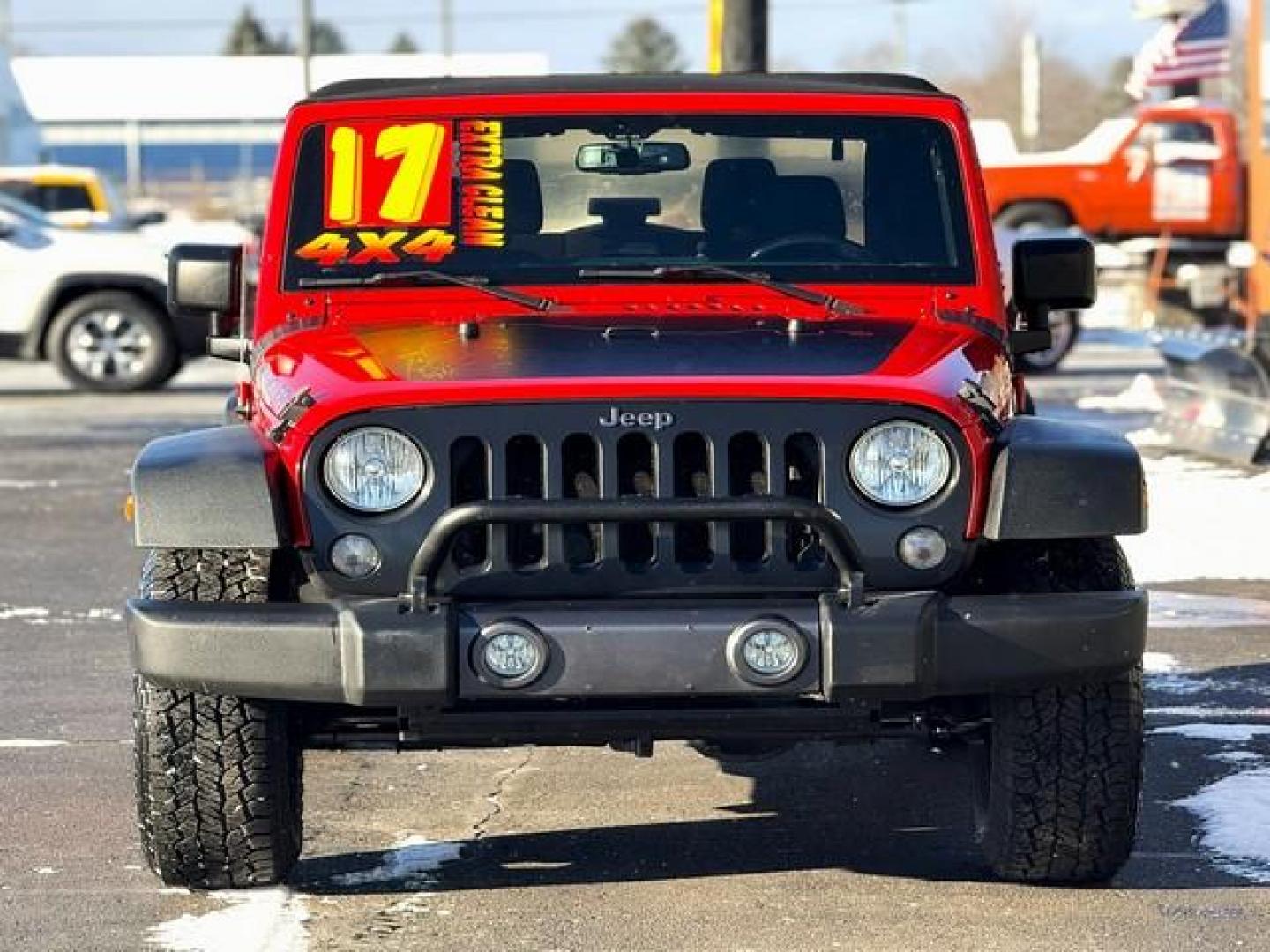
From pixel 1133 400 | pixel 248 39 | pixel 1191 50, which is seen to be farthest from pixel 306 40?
pixel 248 39

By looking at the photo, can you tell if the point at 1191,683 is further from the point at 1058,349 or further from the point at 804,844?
the point at 1058,349

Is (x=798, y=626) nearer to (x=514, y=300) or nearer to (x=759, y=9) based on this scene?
(x=514, y=300)

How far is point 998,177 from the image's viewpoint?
31.1m

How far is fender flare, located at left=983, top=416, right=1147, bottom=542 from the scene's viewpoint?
18.5 ft

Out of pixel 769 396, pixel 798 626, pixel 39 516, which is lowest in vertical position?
pixel 39 516

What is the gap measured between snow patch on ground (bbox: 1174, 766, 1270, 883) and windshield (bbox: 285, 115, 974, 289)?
1.43 meters

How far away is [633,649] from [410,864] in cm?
117

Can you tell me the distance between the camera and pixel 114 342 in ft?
67.1


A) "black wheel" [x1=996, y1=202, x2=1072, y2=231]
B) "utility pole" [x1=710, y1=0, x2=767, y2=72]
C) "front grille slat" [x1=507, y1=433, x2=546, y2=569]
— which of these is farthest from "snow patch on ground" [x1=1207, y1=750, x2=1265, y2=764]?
"black wheel" [x1=996, y1=202, x2=1072, y2=231]

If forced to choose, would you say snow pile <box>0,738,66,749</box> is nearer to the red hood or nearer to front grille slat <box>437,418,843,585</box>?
the red hood

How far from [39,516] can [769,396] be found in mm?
8745

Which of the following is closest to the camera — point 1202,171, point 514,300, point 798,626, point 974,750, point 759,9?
point 798,626

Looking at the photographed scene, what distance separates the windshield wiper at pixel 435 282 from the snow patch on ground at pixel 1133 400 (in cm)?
1247

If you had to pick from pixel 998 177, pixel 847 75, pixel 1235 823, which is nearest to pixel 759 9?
pixel 847 75
